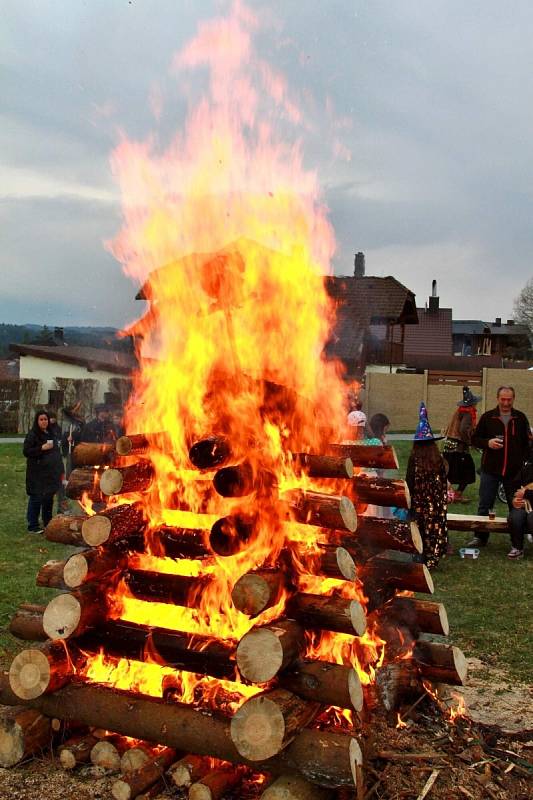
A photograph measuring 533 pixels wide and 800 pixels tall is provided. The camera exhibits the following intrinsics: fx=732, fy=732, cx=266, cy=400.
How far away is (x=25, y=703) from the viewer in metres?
4.35

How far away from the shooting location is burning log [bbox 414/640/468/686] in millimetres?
4863

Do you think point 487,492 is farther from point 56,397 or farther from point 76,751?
point 56,397

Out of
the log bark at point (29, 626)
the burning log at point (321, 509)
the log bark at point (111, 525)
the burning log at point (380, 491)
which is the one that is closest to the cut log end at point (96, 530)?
the log bark at point (111, 525)

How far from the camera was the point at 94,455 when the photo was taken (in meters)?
5.09

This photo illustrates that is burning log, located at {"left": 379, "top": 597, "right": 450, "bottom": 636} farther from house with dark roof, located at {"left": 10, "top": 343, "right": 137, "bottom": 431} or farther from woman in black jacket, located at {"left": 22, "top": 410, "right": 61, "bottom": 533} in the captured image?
house with dark roof, located at {"left": 10, "top": 343, "right": 137, "bottom": 431}

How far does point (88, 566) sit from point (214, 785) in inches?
54.9

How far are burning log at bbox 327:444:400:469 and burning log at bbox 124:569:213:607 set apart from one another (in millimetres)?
1303

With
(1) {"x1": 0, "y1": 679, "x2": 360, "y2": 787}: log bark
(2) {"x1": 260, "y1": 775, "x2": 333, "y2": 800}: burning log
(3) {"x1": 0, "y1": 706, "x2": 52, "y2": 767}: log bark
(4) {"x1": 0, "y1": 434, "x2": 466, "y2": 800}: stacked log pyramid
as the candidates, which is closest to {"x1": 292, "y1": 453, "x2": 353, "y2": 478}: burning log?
(4) {"x1": 0, "y1": 434, "x2": 466, "y2": 800}: stacked log pyramid

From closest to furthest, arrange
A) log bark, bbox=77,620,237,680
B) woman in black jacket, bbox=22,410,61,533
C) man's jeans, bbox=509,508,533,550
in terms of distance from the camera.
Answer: log bark, bbox=77,620,237,680 → man's jeans, bbox=509,508,533,550 → woman in black jacket, bbox=22,410,61,533

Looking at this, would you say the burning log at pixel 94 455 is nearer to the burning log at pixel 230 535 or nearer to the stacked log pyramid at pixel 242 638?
the stacked log pyramid at pixel 242 638

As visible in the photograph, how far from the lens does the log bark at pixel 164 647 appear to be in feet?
13.3

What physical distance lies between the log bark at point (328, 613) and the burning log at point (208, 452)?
931 mm

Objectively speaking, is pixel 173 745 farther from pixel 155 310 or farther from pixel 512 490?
pixel 512 490

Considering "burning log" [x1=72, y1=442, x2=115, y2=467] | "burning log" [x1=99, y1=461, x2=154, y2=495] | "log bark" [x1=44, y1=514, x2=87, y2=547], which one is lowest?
"log bark" [x1=44, y1=514, x2=87, y2=547]
